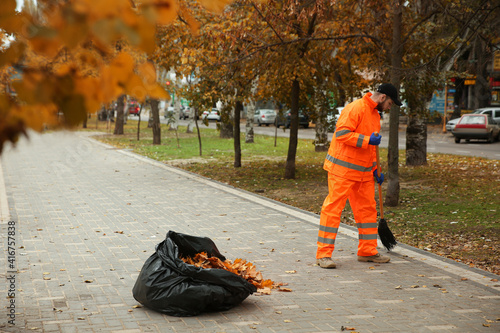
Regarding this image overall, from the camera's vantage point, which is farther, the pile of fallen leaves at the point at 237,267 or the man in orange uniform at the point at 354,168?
the man in orange uniform at the point at 354,168

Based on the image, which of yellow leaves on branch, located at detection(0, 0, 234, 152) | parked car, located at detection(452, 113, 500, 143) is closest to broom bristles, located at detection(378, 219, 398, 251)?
yellow leaves on branch, located at detection(0, 0, 234, 152)

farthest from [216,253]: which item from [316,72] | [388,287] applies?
[316,72]

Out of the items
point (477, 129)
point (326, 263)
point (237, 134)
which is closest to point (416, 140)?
point (237, 134)

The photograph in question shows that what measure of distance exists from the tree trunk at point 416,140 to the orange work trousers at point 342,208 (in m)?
10.3

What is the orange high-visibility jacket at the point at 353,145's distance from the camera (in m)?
6.20

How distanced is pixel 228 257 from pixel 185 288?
1.96 meters

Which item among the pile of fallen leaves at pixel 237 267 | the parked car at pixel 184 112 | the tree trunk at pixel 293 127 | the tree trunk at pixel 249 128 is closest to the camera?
the pile of fallen leaves at pixel 237 267

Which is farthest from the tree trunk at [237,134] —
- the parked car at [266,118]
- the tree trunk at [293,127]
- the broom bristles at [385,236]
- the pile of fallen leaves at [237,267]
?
the parked car at [266,118]

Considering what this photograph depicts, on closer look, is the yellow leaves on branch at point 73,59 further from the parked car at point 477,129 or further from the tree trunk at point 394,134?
the parked car at point 477,129

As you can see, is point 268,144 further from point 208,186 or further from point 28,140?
point 28,140

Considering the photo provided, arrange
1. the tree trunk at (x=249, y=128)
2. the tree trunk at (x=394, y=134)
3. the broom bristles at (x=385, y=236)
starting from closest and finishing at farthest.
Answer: the broom bristles at (x=385, y=236)
the tree trunk at (x=394, y=134)
the tree trunk at (x=249, y=128)

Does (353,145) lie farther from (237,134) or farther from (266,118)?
(266,118)

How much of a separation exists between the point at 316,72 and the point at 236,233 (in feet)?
19.2

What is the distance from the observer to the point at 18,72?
2188 mm
